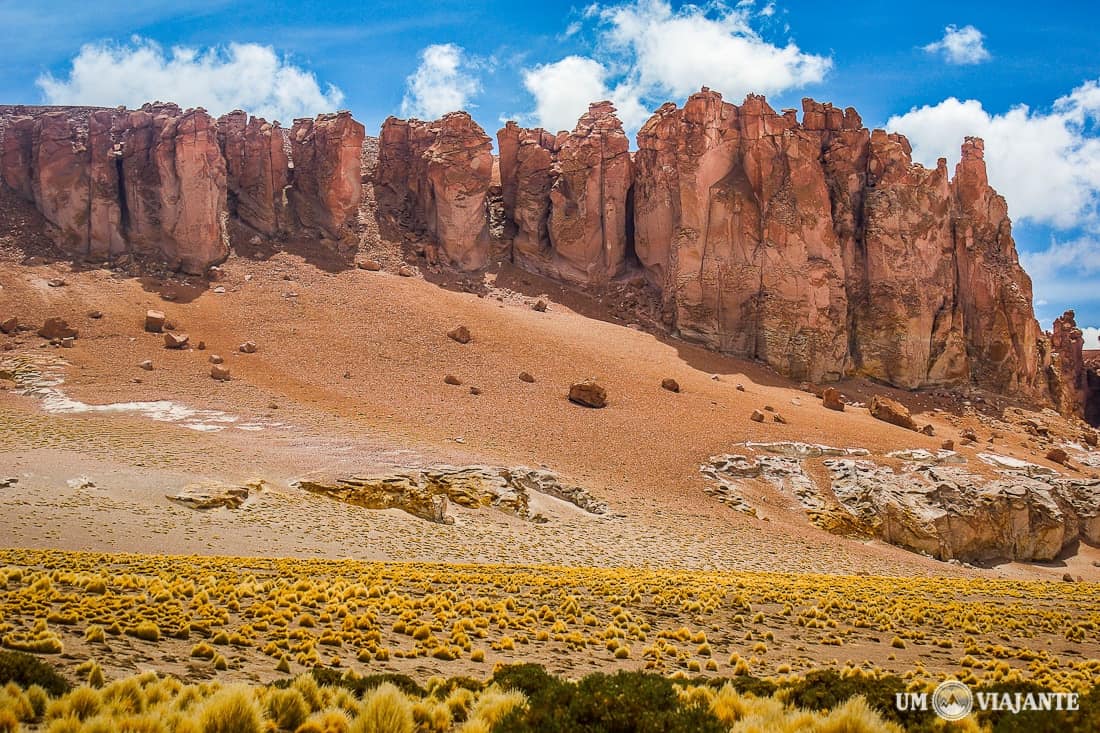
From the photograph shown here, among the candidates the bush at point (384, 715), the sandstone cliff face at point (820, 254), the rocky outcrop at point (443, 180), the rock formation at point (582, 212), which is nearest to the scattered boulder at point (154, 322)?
the rocky outcrop at point (443, 180)

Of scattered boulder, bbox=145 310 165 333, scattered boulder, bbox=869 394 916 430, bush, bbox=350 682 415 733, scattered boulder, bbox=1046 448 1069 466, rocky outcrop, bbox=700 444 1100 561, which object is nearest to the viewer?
bush, bbox=350 682 415 733

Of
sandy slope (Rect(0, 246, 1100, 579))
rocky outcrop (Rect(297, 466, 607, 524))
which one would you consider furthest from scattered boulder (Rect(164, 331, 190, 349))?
rocky outcrop (Rect(297, 466, 607, 524))

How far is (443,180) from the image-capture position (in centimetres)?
5978

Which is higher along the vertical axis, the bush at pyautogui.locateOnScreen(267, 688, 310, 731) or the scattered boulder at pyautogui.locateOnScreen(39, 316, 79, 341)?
the scattered boulder at pyautogui.locateOnScreen(39, 316, 79, 341)

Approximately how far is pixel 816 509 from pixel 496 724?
1159 inches

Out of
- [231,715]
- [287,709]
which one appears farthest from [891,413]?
[231,715]

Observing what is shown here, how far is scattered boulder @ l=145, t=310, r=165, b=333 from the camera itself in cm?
4456

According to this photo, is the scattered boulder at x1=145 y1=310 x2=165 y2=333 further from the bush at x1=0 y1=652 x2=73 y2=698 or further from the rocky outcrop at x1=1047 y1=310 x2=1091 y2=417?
the rocky outcrop at x1=1047 y1=310 x2=1091 y2=417

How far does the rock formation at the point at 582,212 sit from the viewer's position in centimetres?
6031

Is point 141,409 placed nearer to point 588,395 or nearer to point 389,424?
point 389,424

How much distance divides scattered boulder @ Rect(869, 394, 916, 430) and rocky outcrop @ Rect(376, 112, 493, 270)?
97.6 ft

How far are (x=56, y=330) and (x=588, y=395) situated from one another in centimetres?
2933

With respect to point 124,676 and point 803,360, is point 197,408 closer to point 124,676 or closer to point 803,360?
point 124,676

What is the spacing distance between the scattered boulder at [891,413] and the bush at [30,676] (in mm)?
45915
